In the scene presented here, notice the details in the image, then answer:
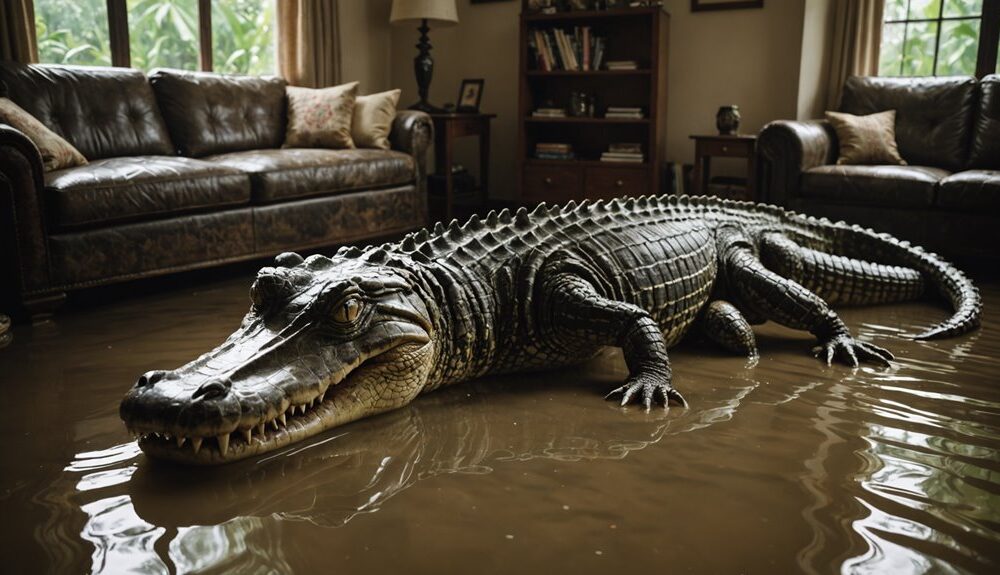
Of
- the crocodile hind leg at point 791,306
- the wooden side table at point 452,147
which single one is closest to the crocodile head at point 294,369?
the crocodile hind leg at point 791,306

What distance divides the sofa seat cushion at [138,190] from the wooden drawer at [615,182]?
2787mm

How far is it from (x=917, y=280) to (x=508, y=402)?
2154 millimetres

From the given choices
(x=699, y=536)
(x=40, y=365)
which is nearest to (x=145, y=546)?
(x=699, y=536)

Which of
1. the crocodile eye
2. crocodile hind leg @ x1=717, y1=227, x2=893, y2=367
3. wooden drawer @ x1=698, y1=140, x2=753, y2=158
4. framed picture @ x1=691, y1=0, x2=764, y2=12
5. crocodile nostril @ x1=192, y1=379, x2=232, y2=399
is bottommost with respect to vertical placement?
crocodile hind leg @ x1=717, y1=227, x2=893, y2=367

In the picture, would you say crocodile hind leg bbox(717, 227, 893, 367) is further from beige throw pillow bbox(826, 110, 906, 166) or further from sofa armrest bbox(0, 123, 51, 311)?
sofa armrest bbox(0, 123, 51, 311)

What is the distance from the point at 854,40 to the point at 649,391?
4.31m

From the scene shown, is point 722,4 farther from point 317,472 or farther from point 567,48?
point 317,472

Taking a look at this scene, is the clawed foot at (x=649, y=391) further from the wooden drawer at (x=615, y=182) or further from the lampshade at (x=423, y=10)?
the lampshade at (x=423, y=10)

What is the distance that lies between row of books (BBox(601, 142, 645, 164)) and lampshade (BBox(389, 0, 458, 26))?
5.62ft

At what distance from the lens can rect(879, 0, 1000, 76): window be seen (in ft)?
17.2

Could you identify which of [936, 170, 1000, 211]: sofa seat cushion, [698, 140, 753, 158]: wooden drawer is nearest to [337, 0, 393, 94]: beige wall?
[698, 140, 753, 158]: wooden drawer

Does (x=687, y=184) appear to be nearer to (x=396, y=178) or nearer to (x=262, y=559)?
(x=396, y=178)

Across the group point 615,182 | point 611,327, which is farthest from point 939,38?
point 611,327

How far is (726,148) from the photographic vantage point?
5281 mm
